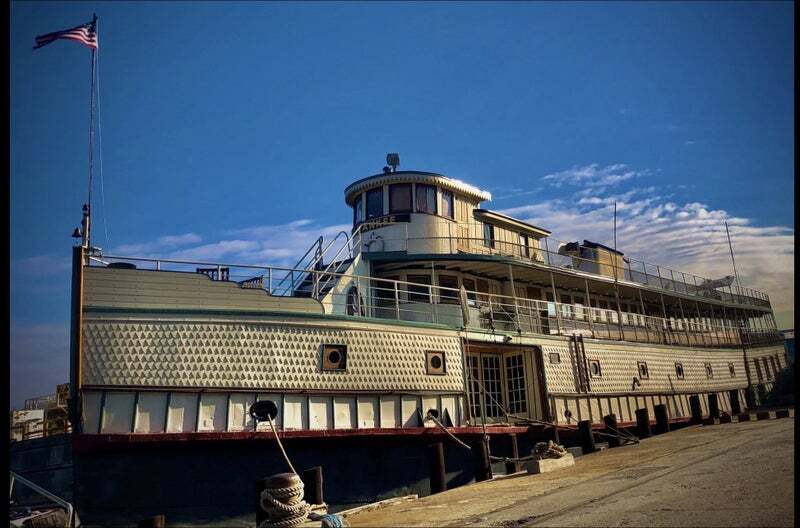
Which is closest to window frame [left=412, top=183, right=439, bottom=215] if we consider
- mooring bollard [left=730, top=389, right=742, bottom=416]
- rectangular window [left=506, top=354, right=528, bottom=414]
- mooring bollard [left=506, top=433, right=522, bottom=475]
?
rectangular window [left=506, top=354, right=528, bottom=414]

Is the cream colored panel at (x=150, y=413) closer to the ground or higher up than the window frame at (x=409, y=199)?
closer to the ground

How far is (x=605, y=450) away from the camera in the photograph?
15.3 meters

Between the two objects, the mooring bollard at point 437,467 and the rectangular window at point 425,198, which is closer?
the mooring bollard at point 437,467

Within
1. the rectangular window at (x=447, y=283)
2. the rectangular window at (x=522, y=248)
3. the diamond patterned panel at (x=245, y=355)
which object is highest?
the rectangular window at (x=522, y=248)

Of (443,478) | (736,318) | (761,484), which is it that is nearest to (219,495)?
(443,478)

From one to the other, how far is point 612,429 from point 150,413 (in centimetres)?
1191

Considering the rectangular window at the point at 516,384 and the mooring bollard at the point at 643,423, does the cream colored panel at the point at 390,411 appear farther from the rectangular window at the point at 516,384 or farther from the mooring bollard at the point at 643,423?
the mooring bollard at the point at 643,423

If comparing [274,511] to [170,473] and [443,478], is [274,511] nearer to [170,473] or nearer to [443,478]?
[170,473]

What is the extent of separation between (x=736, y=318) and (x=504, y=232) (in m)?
19.9

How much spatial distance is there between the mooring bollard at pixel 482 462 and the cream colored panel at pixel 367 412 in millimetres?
2365

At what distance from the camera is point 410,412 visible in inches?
510

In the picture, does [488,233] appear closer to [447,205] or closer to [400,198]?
[447,205]

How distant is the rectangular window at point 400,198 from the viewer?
1838cm

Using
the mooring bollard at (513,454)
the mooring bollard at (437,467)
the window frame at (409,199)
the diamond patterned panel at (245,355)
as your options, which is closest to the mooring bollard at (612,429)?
the mooring bollard at (513,454)
